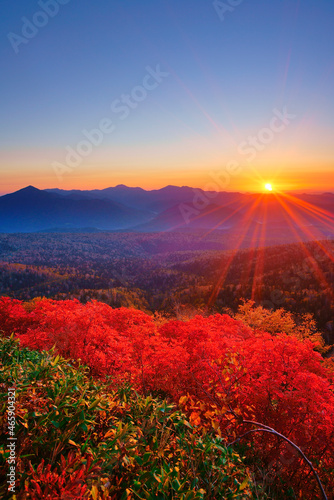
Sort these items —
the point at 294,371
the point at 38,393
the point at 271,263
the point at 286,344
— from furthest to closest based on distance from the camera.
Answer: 1. the point at 271,263
2. the point at 286,344
3. the point at 294,371
4. the point at 38,393

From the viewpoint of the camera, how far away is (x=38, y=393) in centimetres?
443

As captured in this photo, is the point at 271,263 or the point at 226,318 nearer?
the point at 226,318

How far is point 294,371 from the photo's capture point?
9453 mm

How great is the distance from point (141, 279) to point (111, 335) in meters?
146

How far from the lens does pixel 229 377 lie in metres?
8.84

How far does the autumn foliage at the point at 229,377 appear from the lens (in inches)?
290

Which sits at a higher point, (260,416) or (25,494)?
(25,494)

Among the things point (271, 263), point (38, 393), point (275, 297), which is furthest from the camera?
point (271, 263)

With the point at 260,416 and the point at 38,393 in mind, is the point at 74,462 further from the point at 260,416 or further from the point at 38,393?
the point at 260,416

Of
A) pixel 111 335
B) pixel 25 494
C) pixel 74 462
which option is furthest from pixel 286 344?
pixel 25 494

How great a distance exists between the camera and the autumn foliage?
7359mm

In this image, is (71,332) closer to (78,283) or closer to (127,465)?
(127,465)

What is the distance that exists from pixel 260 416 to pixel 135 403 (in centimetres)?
546

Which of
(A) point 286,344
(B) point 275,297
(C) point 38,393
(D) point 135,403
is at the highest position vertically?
(C) point 38,393
